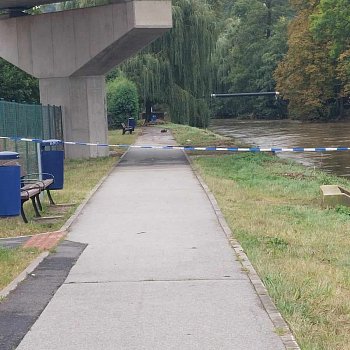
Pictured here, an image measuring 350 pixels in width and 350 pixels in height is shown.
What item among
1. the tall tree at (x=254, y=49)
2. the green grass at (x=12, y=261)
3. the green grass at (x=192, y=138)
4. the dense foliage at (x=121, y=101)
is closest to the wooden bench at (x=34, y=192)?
the green grass at (x=12, y=261)

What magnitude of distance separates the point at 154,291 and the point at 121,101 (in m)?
44.9

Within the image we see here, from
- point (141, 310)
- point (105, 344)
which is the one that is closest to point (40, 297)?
point (141, 310)

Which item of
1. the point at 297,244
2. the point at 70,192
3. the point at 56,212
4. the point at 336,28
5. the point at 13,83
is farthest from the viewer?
the point at 336,28

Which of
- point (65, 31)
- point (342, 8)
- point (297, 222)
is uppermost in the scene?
point (342, 8)

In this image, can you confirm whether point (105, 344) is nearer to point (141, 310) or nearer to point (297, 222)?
point (141, 310)

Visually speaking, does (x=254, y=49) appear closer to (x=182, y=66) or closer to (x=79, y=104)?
(x=182, y=66)

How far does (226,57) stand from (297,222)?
2730 inches

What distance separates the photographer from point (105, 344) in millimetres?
5664

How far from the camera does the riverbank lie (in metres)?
6.23

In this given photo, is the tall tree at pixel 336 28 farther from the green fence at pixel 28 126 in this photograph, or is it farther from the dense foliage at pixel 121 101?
the green fence at pixel 28 126

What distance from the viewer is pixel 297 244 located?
10.1 meters

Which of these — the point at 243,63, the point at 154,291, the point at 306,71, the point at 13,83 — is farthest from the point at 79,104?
the point at 243,63

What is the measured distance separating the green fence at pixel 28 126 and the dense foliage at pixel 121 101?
71.3 ft

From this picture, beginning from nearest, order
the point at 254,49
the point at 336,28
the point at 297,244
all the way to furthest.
→ the point at 297,244 → the point at 336,28 → the point at 254,49
